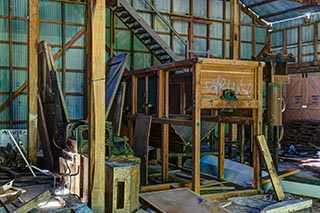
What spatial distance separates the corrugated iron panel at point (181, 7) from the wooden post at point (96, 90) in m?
12.4

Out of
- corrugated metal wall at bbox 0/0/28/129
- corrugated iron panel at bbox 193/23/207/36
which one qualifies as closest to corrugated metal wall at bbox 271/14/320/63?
corrugated iron panel at bbox 193/23/207/36

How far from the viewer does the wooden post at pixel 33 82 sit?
770 cm

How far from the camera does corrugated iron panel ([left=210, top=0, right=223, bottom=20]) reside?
17.1 metres

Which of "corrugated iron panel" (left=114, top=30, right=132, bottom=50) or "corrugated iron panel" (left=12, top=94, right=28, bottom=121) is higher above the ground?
"corrugated iron panel" (left=114, top=30, right=132, bottom=50)

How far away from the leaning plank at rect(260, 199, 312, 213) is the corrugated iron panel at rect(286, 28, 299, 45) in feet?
45.6

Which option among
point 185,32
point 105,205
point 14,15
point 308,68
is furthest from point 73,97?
point 308,68

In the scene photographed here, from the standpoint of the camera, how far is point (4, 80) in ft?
42.4

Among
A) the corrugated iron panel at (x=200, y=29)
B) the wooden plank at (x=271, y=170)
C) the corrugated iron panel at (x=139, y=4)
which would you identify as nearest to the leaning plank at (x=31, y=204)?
the wooden plank at (x=271, y=170)

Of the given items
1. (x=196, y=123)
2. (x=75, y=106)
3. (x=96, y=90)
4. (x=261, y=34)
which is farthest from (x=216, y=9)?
(x=96, y=90)

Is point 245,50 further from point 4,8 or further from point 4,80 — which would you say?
point 4,80

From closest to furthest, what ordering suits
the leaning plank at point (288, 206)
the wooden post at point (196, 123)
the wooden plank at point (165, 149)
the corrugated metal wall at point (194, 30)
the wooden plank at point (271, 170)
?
the leaning plank at point (288, 206) → the wooden post at point (196, 123) → the wooden plank at point (271, 170) → the wooden plank at point (165, 149) → the corrugated metal wall at point (194, 30)

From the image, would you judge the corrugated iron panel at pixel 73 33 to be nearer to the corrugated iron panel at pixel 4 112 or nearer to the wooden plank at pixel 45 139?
the corrugated iron panel at pixel 4 112

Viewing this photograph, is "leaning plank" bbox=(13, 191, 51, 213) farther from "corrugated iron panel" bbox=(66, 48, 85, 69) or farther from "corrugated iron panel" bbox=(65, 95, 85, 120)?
"corrugated iron panel" bbox=(66, 48, 85, 69)

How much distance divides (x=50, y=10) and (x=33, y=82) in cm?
673
